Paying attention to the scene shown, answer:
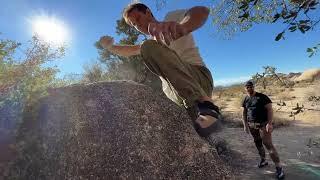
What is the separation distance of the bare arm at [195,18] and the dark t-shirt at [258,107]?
22.7 ft

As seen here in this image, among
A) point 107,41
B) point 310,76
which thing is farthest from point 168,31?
point 310,76

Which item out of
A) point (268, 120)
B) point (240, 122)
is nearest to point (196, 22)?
point (268, 120)

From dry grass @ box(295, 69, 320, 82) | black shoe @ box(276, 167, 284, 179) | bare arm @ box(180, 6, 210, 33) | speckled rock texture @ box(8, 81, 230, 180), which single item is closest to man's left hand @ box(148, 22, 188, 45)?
bare arm @ box(180, 6, 210, 33)

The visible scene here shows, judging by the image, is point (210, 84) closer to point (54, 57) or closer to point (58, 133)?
point (58, 133)

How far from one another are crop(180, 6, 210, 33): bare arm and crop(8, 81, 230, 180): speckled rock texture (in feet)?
5.19

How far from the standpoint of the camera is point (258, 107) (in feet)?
33.0

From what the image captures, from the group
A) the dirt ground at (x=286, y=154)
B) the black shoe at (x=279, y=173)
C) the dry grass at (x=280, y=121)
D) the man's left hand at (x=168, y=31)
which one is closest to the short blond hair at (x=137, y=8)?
the man's left hand at (x=168, y=31)

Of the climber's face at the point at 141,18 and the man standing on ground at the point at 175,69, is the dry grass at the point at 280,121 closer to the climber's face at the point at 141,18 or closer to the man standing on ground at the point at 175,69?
the man standing on ground at the point at 175,69

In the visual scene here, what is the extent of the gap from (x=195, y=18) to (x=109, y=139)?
167cm

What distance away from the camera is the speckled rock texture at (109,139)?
161 inches

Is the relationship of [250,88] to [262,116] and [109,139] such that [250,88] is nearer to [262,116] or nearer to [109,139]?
[262,116]

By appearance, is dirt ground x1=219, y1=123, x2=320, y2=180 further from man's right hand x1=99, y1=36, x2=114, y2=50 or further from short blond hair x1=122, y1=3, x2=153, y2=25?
short blond hair x1=122, y1=3, x2=153, y2=25

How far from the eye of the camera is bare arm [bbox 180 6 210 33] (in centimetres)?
328

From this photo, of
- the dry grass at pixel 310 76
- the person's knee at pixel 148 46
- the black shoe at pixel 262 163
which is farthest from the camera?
the dry grass at pixel 310 76
